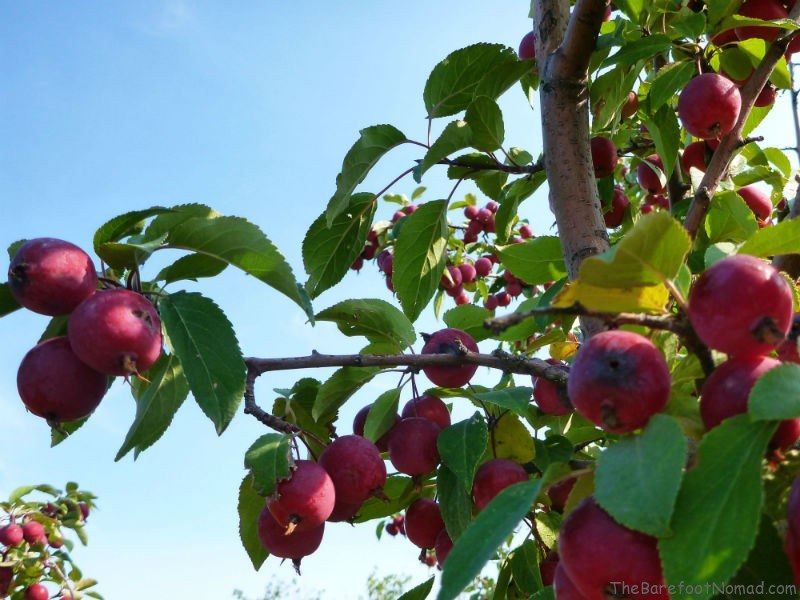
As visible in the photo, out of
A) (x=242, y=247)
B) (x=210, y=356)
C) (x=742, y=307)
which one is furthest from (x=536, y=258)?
(x=742, y=307)

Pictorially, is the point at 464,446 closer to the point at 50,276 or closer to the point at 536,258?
the point at 536,258

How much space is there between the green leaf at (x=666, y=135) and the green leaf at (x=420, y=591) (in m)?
1.23

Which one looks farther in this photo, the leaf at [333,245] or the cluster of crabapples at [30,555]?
the cluster of crabapples at [30,555]

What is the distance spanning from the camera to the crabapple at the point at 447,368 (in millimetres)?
1687

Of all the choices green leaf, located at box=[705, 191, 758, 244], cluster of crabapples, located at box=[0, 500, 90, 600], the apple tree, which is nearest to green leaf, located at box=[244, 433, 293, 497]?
the apple tree

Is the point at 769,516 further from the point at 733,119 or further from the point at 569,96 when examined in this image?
the point at 733,119

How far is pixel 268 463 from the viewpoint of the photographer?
1.37 meters

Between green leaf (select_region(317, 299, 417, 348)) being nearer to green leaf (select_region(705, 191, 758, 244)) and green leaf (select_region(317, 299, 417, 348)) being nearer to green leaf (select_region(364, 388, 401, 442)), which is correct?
green leaf (select_region(364, 388, 401, 442))

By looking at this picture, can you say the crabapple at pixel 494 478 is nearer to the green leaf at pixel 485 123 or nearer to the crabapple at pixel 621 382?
the crabapple at pixel 621 382

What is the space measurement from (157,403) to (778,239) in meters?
1.24

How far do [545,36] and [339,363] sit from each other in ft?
3.47

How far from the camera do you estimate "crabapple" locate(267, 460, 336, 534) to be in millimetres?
1401

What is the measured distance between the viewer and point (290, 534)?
1.51 m

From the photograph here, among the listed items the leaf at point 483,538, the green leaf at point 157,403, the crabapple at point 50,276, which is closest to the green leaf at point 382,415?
the green leaf at point 157,403
